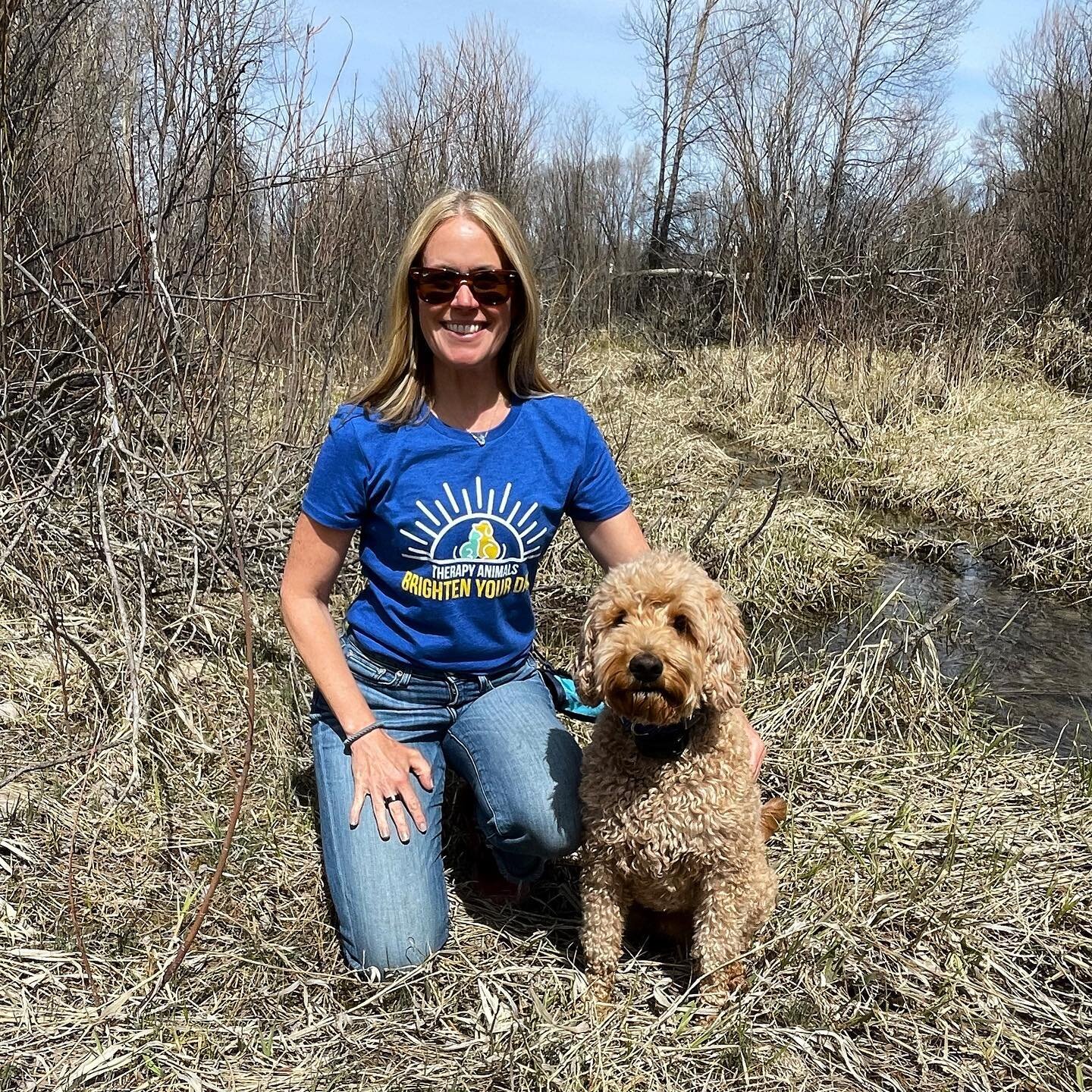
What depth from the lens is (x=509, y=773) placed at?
264 cm

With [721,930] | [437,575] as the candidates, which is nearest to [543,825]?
[721,930]

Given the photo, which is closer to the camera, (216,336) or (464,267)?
(464,267)

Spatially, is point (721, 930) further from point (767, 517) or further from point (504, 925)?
point (767, 517)

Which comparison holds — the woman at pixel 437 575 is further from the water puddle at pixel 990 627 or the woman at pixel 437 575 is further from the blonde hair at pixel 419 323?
the water puddle at pixel 990 627

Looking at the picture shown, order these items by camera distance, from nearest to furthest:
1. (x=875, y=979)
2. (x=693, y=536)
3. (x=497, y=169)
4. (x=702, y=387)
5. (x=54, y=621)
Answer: (x=875, y=979), (x=54, y=621), (x=693, y=536), (x=497, y=169), (x=702, y=387)

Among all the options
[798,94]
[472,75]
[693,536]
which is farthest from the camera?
[798,94]

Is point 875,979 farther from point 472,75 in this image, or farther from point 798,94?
point 798,94

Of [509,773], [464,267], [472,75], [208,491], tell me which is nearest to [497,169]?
[472,75]

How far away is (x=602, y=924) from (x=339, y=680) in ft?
3.36

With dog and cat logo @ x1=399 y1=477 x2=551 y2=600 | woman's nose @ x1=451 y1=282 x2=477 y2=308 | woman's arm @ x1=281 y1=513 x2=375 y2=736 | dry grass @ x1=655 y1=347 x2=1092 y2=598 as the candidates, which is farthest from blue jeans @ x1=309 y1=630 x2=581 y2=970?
dry grass @ x1=655 y1=347 x2=1092 y2=598

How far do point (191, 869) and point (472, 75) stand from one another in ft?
20.5

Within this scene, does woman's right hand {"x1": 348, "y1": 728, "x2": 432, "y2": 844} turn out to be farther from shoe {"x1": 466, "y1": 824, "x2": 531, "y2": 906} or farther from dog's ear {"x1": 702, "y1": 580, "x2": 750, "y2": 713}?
dog's ear {"x1": 702, "y1": 580, "x2": 750, "y2": 713}

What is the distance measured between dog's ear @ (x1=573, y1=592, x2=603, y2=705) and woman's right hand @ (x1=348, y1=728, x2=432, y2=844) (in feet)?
2.08

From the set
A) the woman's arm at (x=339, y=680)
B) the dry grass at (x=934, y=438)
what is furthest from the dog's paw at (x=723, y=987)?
the dry grass at (x=934, y=438)
